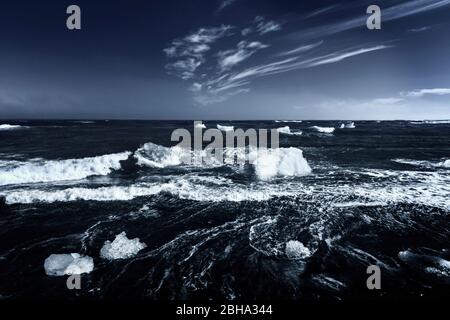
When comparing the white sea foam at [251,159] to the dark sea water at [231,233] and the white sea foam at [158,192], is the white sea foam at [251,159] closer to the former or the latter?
the dark sea water at [231,233]

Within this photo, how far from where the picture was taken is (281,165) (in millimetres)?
12570

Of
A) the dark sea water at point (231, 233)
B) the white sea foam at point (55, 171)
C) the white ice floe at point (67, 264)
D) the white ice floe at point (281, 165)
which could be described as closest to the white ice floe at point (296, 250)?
the dark sea water at point (231, 233)

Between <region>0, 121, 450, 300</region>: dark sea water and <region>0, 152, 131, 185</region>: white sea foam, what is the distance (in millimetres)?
78

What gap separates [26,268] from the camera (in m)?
5.27

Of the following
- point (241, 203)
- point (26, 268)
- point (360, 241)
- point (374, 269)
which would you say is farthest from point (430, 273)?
point (26, 268)

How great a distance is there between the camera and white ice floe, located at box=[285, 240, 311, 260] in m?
5.62

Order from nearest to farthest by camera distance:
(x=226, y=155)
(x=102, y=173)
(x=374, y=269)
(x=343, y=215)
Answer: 1. (x=374, y=269)
2. (x=343, y=215)
3. (x=102, y=173)
4. (x=226, y=155)

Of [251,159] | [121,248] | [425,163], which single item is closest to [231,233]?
[121,248]

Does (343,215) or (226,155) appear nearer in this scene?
(343,215)

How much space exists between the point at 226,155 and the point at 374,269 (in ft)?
43.7

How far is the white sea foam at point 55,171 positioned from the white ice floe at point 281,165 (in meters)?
7.91

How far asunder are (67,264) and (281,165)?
31.4 feet
